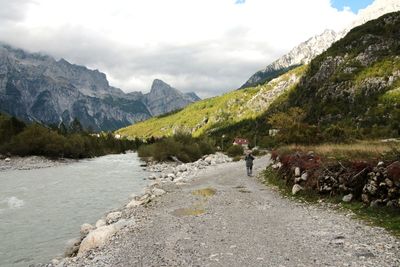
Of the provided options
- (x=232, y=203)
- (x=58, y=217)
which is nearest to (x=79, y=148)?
(x=58, y=217)

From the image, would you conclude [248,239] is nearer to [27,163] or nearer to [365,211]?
[365,211]

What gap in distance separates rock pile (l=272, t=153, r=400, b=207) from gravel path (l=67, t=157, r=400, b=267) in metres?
1.91

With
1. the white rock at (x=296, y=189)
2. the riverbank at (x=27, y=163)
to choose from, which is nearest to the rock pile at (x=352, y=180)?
the white rock at (x=296, y=189)

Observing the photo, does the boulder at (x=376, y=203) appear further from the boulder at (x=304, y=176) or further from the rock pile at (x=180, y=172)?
the rock pile at (x=180, y=172)

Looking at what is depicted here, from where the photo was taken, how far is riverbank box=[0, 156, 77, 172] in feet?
292

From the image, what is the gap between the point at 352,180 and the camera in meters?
21.5

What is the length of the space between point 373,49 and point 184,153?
137 m

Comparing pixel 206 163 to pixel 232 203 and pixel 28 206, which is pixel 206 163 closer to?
pixel 28 206

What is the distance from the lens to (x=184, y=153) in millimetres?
99625

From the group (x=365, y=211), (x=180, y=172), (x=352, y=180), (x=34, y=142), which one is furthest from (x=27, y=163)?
(x=365, y=211)

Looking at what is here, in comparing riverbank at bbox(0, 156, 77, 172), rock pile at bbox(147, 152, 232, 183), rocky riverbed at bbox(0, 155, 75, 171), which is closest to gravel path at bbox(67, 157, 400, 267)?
rock pile at bbox(147, 152, 232, 183)

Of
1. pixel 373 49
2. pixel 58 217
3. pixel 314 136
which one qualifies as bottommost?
pixel 58 217

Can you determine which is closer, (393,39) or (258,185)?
(258,185)

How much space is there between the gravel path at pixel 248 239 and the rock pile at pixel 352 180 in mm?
1909
